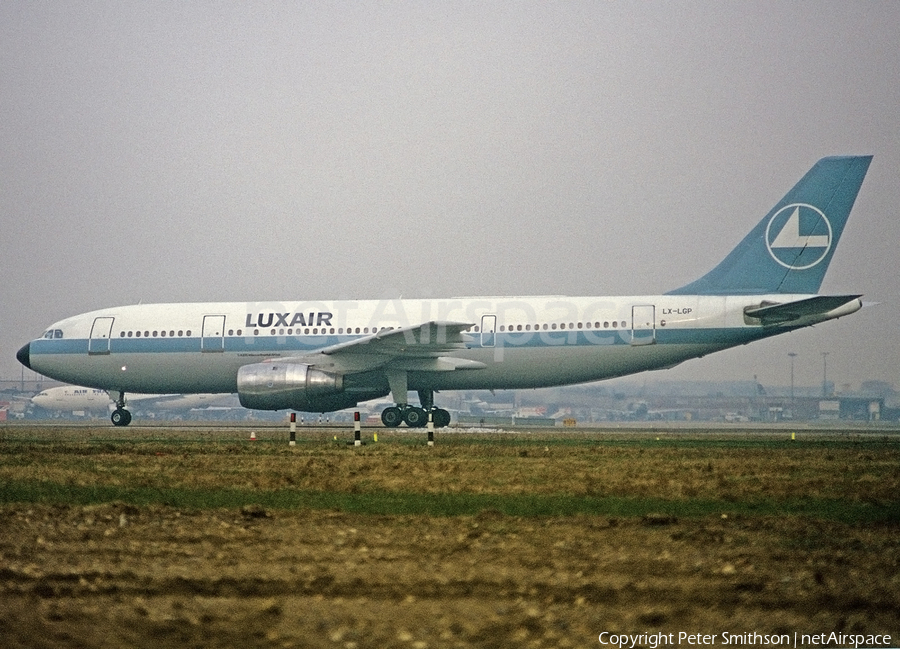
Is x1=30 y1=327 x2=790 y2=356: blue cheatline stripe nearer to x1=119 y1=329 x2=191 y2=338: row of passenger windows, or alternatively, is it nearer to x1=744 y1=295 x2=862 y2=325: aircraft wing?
x1=119 y1=329 x2=191 y2=338: row of passenger windows

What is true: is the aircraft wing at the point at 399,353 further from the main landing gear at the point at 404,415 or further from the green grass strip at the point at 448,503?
the green grass strip at the point at 448,503

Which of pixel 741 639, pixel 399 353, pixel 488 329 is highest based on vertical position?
pixel 488 329

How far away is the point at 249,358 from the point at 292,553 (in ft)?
74.1

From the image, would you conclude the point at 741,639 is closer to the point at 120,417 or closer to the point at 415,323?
the point at 415,323

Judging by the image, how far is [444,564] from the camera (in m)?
6.25

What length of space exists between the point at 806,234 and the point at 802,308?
9.02 ft

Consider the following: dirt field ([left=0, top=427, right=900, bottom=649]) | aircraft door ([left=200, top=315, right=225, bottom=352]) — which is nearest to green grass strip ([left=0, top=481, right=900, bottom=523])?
dirt field ([left=0, top=427, right=900, bottom=649])

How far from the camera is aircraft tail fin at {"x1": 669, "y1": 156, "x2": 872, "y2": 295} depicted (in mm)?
26375

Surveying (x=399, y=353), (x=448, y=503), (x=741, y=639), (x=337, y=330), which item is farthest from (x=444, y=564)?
(x=337, y=330)

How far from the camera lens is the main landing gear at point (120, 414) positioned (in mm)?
32125

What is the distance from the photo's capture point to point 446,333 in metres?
26.2

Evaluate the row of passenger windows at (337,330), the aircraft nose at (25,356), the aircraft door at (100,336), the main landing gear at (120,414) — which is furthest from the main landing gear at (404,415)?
the aircraft nose at (25,356)

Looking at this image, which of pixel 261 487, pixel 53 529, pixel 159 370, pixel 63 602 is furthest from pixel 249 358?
pixel 63 602

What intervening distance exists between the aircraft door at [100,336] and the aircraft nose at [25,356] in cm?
275
